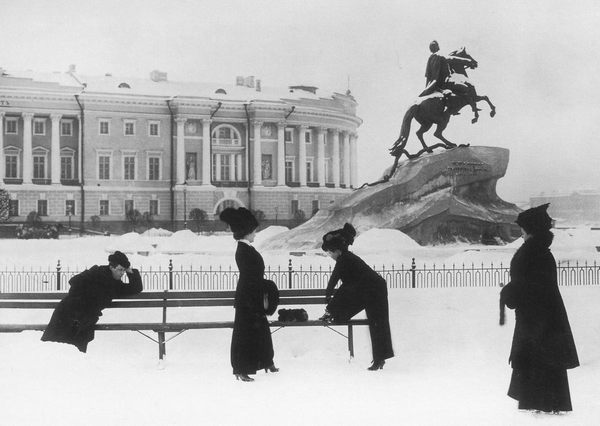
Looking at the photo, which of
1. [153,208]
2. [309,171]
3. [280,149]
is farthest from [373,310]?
[309,171]

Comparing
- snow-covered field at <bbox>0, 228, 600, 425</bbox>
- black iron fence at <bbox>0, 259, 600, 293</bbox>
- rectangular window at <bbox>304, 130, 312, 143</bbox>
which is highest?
rectangular window at <bbox>304, 130, 312, 143</bbox>

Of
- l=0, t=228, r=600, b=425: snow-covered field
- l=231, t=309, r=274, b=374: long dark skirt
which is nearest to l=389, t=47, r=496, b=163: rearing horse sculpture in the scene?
l=0, t=228, r=600, b=425: snow-covered field

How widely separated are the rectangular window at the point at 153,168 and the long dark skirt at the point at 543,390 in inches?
500

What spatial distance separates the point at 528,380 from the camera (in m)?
3.86

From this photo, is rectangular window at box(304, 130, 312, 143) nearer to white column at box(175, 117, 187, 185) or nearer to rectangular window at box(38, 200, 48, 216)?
white column at box(175, 117, 187, 185)

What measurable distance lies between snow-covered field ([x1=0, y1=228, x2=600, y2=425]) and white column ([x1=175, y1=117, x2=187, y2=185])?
430 inches

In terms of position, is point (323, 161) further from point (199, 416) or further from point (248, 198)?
point (199, 416)

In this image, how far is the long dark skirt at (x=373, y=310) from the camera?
4.62 metres

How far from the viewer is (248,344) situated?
4.43 metres

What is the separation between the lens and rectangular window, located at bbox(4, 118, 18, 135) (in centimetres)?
1515

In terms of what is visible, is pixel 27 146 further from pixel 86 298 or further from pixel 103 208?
pixel 86 298

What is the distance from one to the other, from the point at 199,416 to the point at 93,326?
1.07 meters

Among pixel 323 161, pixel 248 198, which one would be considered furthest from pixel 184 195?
pixel 323 161

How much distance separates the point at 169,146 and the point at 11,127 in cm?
369
